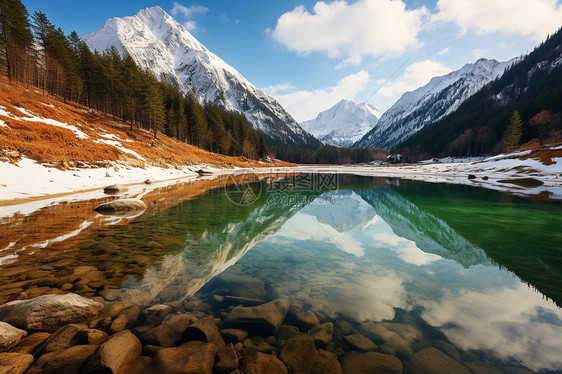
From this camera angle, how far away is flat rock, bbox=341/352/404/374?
339cm

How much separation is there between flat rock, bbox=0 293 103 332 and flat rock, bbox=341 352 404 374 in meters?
4.94

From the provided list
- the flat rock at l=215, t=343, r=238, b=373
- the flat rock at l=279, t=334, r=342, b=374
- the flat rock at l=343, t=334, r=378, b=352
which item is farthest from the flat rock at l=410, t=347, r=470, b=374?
the flat rock at l=215, t=343, r=238, b=373

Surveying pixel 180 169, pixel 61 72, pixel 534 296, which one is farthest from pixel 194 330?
pixel 61 72

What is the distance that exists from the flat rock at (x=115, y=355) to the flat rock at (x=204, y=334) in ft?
2.46

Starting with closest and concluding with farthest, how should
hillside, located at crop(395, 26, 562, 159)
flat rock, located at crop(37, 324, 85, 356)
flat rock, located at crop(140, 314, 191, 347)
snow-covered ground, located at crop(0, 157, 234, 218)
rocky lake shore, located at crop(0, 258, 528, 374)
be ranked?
rocky lake shore, located at crop(0, 258, 528, 374)
flat rock, located at crop(37, 324, 85, 356)
flat rock, located at crop(140, 314, 191, 347)
snow-covered ground, located at crop(0, 157, 234, 218)
hillside, located at crop(395, 26, 562, 159)

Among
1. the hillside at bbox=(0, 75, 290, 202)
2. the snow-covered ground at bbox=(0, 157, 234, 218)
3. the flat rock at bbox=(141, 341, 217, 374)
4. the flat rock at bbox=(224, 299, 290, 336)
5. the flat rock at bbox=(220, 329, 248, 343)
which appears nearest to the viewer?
the flat rock at bbox=(141, 341, 217, 374)

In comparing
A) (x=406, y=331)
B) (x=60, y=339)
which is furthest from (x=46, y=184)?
(x=406, y=331)

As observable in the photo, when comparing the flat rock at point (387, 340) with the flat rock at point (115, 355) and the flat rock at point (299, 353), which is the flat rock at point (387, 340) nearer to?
the flat rock at point (299, 353)

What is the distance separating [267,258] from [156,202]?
13.2 m

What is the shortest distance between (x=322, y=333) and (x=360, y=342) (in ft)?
2.25

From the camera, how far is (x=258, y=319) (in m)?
4.39

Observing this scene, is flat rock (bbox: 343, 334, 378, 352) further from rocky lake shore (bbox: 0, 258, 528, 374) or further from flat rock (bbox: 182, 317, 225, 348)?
flat rock (bbox: 182, 317, 225, 348)

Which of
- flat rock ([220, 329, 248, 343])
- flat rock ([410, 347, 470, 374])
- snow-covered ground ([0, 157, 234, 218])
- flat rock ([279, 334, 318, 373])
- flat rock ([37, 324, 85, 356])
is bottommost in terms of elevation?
flat rock ([410, 347, 470, 374])

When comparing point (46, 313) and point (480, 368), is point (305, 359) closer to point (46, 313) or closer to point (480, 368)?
point (480, 368)
